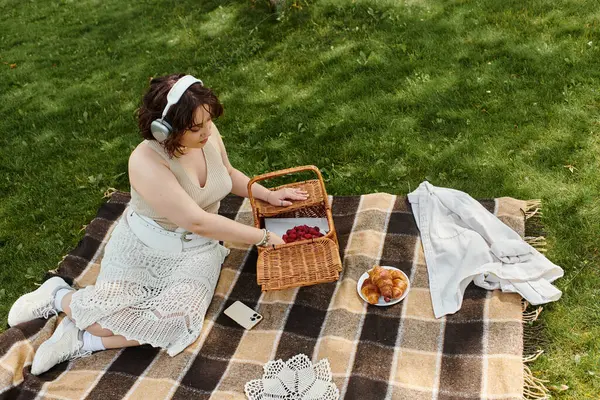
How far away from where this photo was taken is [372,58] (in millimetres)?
6359

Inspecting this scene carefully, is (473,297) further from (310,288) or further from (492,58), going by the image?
(492,58)

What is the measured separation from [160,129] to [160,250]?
102 cm

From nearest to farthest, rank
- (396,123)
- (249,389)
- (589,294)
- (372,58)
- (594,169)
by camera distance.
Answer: (249,389), (589,294), (594,169), (396,123), (372,58)

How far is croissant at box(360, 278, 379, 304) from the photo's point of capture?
374cm

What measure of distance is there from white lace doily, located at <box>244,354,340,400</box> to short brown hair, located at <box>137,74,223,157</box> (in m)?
1.51

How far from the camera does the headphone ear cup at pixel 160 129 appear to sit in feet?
10.6

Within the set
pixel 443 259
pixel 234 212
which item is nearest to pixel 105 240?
pixel 234 212

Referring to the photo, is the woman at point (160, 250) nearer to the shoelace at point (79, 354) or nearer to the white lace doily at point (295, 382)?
the shoelace at point (79, 354)

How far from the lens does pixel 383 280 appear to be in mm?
3725

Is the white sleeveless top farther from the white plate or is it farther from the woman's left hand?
the white plate

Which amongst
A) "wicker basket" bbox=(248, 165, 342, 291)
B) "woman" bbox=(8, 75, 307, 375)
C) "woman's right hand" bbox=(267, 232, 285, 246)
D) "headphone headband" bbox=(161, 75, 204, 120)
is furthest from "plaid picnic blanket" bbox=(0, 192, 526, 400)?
"headphone headband" bbox=(161, 75, 204, 120)

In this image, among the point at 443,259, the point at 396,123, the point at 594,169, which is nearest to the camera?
the point at 443,259

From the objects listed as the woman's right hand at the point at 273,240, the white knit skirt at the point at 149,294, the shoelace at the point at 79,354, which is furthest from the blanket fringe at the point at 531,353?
the shoelace at the point at 79,354

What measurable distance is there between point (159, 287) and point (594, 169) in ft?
11.6
